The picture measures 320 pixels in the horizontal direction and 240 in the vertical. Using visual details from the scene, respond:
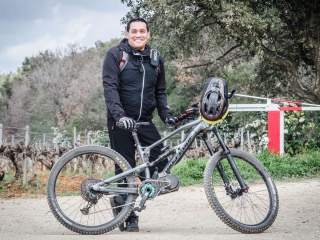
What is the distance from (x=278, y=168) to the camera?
26.7ft

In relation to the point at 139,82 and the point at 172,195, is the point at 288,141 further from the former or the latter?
the point at 139,82

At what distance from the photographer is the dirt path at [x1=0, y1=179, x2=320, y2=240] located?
11.5 feet

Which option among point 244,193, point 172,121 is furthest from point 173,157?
point 244,193

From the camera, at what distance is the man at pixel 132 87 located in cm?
380

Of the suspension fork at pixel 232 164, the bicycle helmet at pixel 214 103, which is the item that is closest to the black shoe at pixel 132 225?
the suspension fork at pixel 232 164

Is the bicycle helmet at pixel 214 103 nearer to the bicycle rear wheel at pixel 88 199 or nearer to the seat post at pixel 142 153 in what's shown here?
the seat post at pixel 142 153

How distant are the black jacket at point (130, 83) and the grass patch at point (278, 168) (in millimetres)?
3848

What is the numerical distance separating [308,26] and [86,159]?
37.3ft

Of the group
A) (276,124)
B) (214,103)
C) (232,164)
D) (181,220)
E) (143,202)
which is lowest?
(181,220)

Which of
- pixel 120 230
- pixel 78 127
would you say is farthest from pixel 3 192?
pixel 78 127

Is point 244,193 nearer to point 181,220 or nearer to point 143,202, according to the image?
point 143,202

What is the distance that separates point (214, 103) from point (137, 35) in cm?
101

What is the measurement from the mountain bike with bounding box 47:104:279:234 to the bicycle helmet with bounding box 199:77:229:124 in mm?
141

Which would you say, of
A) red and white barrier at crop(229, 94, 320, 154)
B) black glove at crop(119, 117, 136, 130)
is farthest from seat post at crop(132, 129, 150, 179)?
red and white barrier at crop(229, 94, 320, 154)
